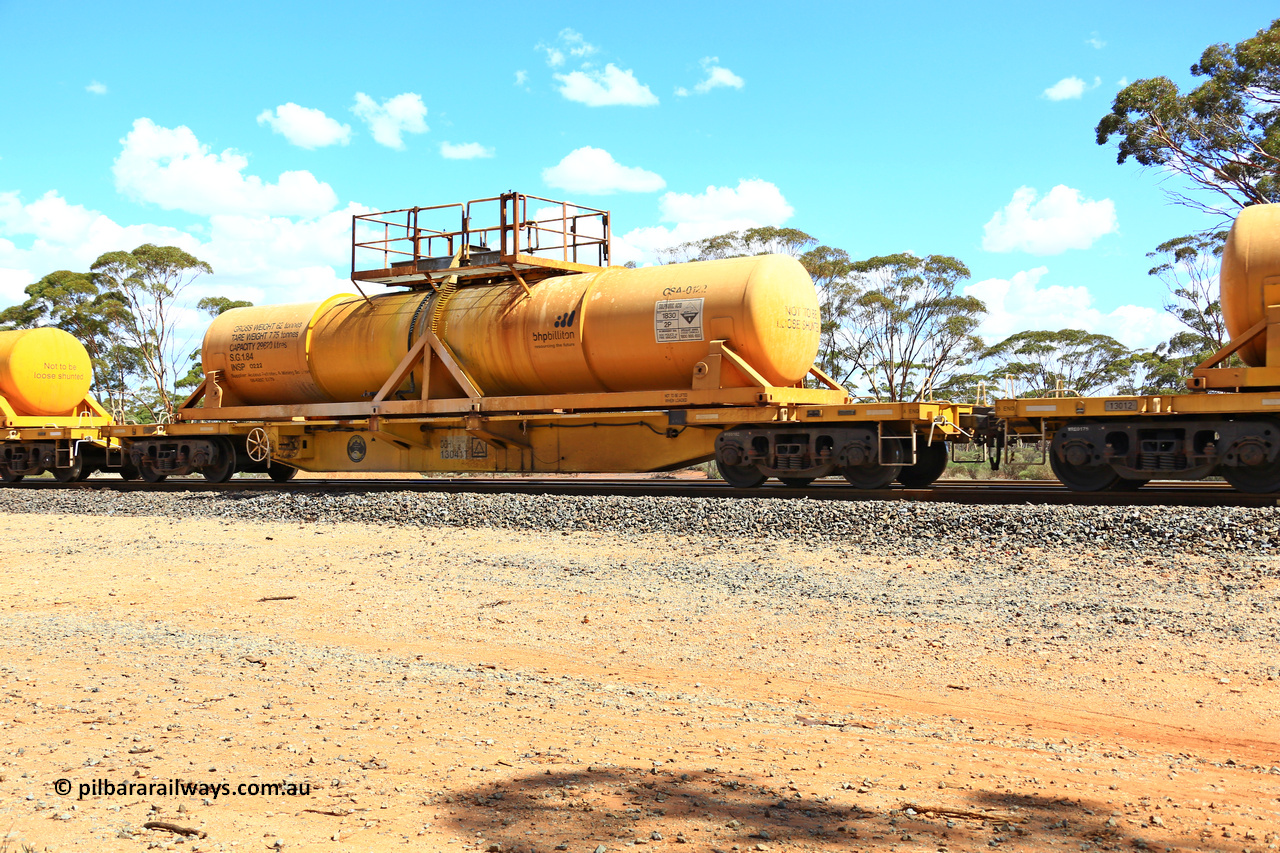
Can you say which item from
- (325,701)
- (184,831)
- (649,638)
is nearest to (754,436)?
(649,638)

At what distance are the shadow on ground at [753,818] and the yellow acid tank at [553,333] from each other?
10.3m

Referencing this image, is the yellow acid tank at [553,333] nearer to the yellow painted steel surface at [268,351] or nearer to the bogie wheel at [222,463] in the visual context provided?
the yellow painted steel surface at [268,351]

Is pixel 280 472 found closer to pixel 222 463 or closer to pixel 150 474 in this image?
pixel 222 463

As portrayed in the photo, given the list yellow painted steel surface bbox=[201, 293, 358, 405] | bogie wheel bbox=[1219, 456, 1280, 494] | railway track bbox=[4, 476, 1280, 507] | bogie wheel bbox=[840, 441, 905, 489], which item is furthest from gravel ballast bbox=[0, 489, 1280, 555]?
yellow painted steel surface bbox=[201, 293, 358, 405]

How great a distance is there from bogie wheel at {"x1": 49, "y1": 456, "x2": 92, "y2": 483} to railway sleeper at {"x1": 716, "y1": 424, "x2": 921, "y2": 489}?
15.1 metres

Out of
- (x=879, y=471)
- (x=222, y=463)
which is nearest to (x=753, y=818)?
(x=879, y=471)

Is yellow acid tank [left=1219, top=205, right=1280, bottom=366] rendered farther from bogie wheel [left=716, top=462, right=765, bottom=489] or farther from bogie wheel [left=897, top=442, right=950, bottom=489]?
bogie wheel [left=716, top=462, right=765, bottom=489]

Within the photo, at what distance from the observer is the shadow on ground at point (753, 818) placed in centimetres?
374

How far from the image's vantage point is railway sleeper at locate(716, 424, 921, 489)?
1353 cm

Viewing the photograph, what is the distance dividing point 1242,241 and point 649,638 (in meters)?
8.78

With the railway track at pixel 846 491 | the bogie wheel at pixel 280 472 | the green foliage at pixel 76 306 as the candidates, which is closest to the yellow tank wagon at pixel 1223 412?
the railway track at pixel 846 491

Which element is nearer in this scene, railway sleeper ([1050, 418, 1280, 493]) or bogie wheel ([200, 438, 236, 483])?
railway sleeper ([1050, 418, 1280, 493])

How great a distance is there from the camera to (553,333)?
623 inches

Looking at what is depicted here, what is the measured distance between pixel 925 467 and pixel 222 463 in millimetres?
13473
